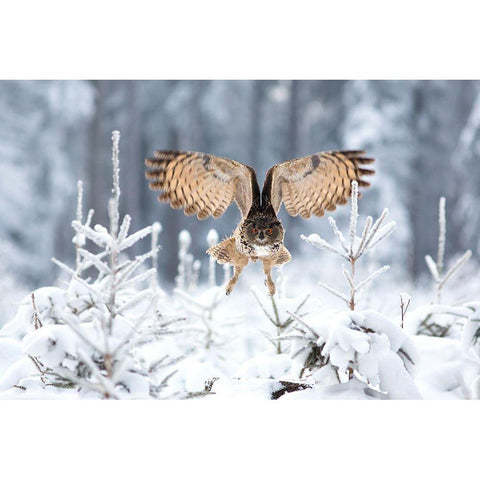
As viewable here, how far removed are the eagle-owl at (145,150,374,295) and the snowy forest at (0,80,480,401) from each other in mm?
96

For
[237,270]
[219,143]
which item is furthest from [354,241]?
[219,143]

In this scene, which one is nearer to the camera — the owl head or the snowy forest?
the snowy forest

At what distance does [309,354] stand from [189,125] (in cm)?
310

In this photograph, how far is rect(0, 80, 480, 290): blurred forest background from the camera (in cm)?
280

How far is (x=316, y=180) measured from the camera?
5.63 ft

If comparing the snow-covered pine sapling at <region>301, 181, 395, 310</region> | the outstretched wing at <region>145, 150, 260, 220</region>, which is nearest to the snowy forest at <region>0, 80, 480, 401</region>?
the snow-covered pine sapling at <region>301, 181, 395, 310</region>

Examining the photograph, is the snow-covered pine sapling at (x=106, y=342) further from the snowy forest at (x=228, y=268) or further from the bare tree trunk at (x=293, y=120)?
the bare tree trunk at (x=293, y=120)

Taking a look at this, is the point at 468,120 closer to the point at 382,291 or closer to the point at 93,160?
the point at 382,291

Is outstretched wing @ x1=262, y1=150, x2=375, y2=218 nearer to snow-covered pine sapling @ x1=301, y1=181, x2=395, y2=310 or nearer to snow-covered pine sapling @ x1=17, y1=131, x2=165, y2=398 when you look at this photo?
snow-covered pine sapling @ x1=301, y1=181, x2=395, y2=310

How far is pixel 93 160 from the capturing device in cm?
309

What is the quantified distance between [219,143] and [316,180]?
97.2 inches

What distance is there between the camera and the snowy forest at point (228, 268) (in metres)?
1.44

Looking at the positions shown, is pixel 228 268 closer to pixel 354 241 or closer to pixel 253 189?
pixel 253 189
